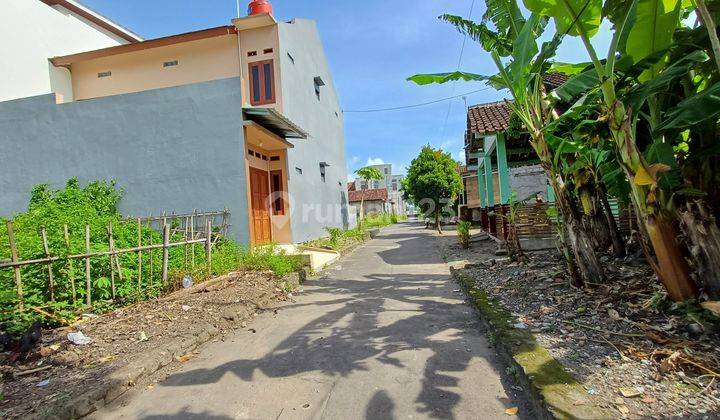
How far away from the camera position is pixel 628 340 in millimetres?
3090

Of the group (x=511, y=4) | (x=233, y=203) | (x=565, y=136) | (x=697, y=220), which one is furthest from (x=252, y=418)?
(x=233, y=203)

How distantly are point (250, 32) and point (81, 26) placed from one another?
779cm

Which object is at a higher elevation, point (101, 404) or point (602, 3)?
point (602, 3)

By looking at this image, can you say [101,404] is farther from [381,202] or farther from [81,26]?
[381,202]

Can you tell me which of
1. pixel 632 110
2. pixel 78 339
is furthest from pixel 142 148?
pixel 632 110

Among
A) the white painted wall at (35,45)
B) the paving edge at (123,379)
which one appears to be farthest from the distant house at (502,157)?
the white painted wall at (35,45)

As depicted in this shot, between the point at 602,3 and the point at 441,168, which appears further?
the point at 441,168

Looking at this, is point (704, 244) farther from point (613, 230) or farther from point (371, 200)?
point (371, 200)

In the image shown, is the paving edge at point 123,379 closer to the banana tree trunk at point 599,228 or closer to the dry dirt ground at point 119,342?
the dry dirt ground at point 119,342

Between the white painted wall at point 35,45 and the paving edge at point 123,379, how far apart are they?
9.69 meters

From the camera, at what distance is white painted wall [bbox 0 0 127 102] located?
1139 cm

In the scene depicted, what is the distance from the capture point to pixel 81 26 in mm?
14578

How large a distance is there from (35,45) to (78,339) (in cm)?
1345

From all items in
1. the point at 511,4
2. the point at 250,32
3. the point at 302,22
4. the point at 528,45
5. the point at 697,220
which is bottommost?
the point at 697,220
